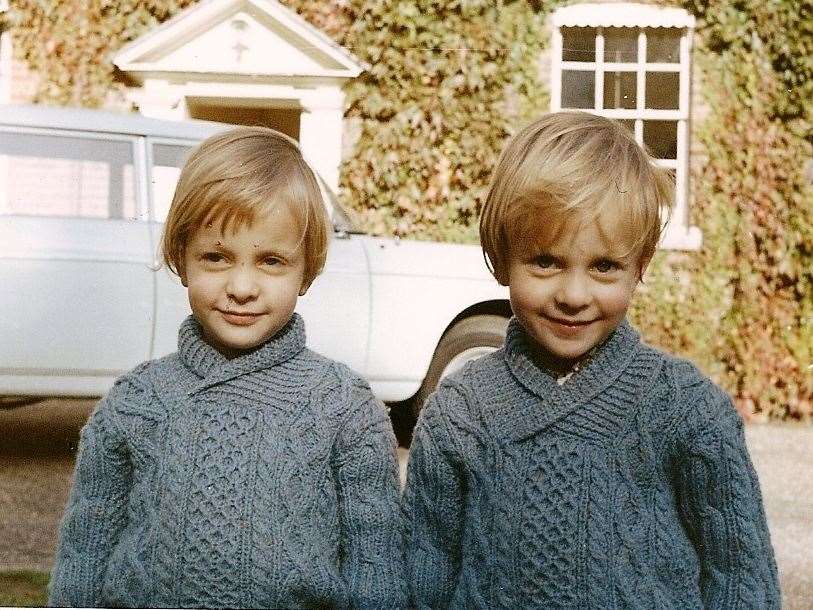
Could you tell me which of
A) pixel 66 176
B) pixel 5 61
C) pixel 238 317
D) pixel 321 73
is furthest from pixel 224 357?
pixel 321 73

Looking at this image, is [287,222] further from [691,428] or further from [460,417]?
[691,428]

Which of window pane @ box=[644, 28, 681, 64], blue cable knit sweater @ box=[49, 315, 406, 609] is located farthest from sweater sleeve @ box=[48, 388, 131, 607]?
window pane @ box=[644, 28, 681, 64]

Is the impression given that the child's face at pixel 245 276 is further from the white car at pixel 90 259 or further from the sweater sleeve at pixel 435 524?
the white car at pixel 90 259

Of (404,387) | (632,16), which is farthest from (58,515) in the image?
(632,16)

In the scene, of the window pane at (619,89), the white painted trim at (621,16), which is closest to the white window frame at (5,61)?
the white painted trim at (621,16)

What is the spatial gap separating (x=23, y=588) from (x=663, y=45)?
5.02 meters

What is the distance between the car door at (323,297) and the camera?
4.07 metres

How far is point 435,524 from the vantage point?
133cm

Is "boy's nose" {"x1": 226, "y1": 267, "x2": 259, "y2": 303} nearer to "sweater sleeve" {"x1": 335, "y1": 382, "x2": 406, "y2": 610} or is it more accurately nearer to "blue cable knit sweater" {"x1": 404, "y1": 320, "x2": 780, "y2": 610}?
"sweater sleeve" {"x1": 335, "y1": 382, "x2": 406, "y2": 610}

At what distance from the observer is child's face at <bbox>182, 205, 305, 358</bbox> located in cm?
133

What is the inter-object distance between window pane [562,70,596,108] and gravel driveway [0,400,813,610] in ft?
6.88

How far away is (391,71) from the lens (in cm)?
657

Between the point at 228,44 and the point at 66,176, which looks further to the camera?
the point at 228,44

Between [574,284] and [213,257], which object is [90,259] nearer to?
[213,257]
